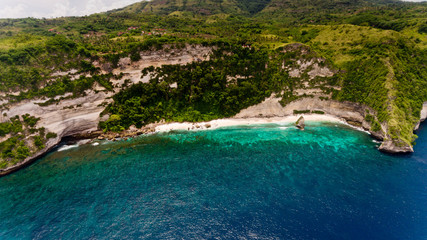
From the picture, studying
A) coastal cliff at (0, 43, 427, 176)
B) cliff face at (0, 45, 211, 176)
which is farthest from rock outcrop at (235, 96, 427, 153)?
cliff face at (0, 45, 211, 176)

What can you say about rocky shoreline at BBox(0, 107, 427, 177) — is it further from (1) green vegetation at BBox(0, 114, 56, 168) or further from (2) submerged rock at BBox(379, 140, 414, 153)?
(1) green vegetation at BBox(0, 114, 56, 168)

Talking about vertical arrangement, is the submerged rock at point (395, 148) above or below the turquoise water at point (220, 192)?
above

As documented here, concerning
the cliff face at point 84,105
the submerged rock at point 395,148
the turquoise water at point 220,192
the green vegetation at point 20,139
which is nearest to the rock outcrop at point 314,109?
the turquoise water at point 220,192

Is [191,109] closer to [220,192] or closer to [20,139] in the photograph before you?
[220,192]

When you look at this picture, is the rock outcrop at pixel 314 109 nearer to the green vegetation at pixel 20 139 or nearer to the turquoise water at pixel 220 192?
the turquoise water at pixel 220 192

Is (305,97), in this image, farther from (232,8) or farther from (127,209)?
(232,8)

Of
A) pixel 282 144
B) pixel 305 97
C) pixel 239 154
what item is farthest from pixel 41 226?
pixel 305 97
